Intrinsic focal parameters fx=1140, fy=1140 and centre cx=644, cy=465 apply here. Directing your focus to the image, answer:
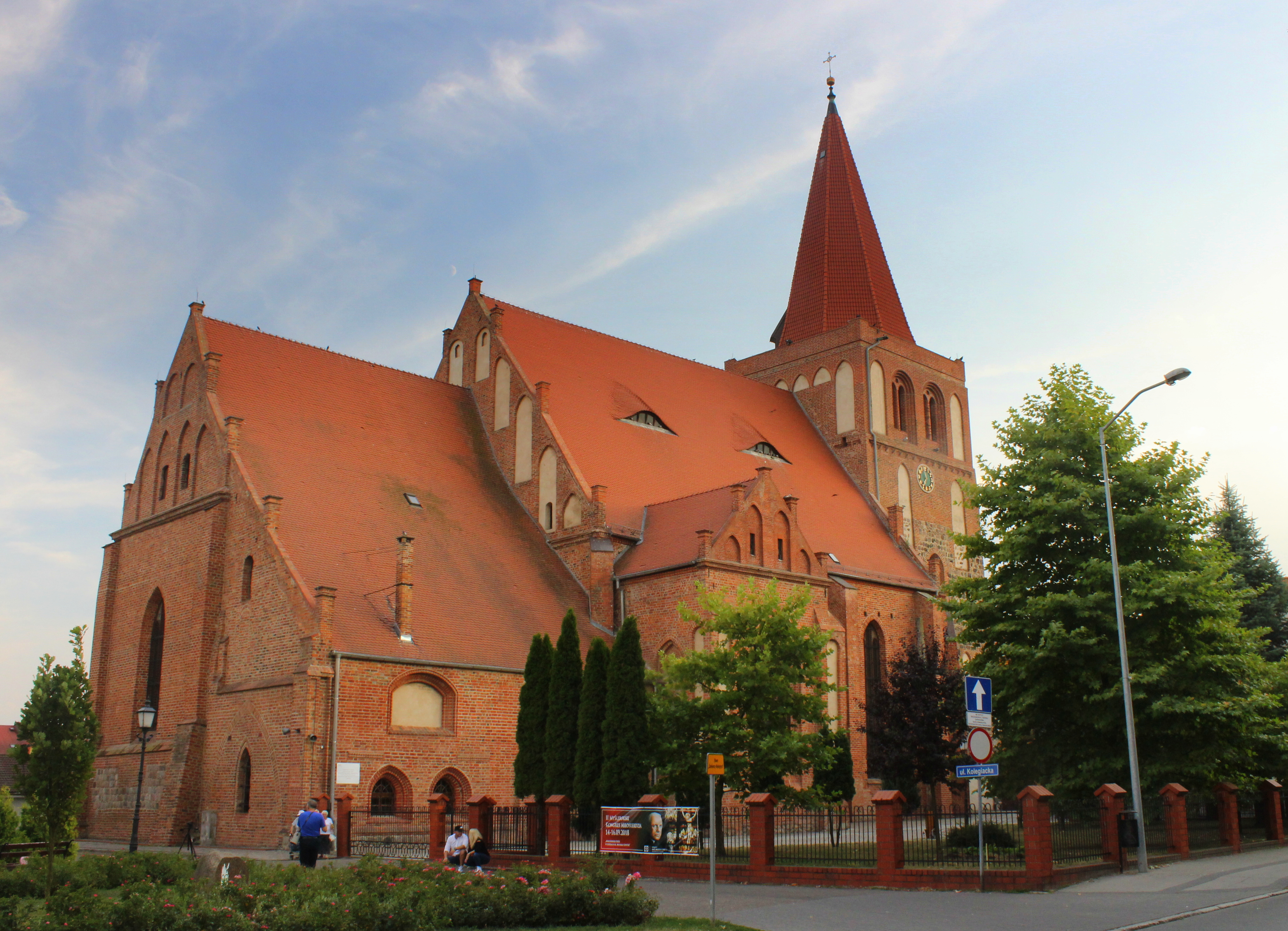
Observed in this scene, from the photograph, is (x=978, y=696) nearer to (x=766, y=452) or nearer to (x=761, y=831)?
(x=761, y=831)

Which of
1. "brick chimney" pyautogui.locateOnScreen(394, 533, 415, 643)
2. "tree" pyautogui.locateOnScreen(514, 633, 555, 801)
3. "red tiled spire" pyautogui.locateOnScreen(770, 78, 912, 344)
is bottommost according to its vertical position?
"tree" pyautogui.locateOnScreen(514, 633, 555, 801)

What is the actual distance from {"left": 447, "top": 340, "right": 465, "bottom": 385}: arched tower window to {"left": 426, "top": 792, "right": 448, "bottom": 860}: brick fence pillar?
17.9m

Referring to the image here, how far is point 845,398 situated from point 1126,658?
22921 millimetres

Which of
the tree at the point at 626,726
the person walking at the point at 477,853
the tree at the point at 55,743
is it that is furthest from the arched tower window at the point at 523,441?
the tree at the point at 55,743

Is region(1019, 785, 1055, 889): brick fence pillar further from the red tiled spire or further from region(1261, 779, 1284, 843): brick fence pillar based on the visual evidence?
the red tiled spire

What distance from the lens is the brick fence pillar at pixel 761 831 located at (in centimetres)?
1838

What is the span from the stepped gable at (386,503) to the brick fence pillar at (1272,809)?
1671cm

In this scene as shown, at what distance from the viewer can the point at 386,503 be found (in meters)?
29.9

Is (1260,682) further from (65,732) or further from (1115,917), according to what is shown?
(65,732)

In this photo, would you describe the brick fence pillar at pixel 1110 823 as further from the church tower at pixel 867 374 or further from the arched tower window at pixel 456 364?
the arched tower window at pixel 456 364

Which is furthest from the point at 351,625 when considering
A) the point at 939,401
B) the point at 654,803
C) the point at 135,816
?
the point at 939,401

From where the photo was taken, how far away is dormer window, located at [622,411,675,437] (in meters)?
36.6

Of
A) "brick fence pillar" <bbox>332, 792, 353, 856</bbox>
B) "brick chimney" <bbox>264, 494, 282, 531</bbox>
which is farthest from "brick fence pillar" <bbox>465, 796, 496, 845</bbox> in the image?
"brick chimney" <bbox>264, 494, 282, 531</bbox>

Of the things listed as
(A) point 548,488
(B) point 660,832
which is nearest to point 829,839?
(B) point 660,832
